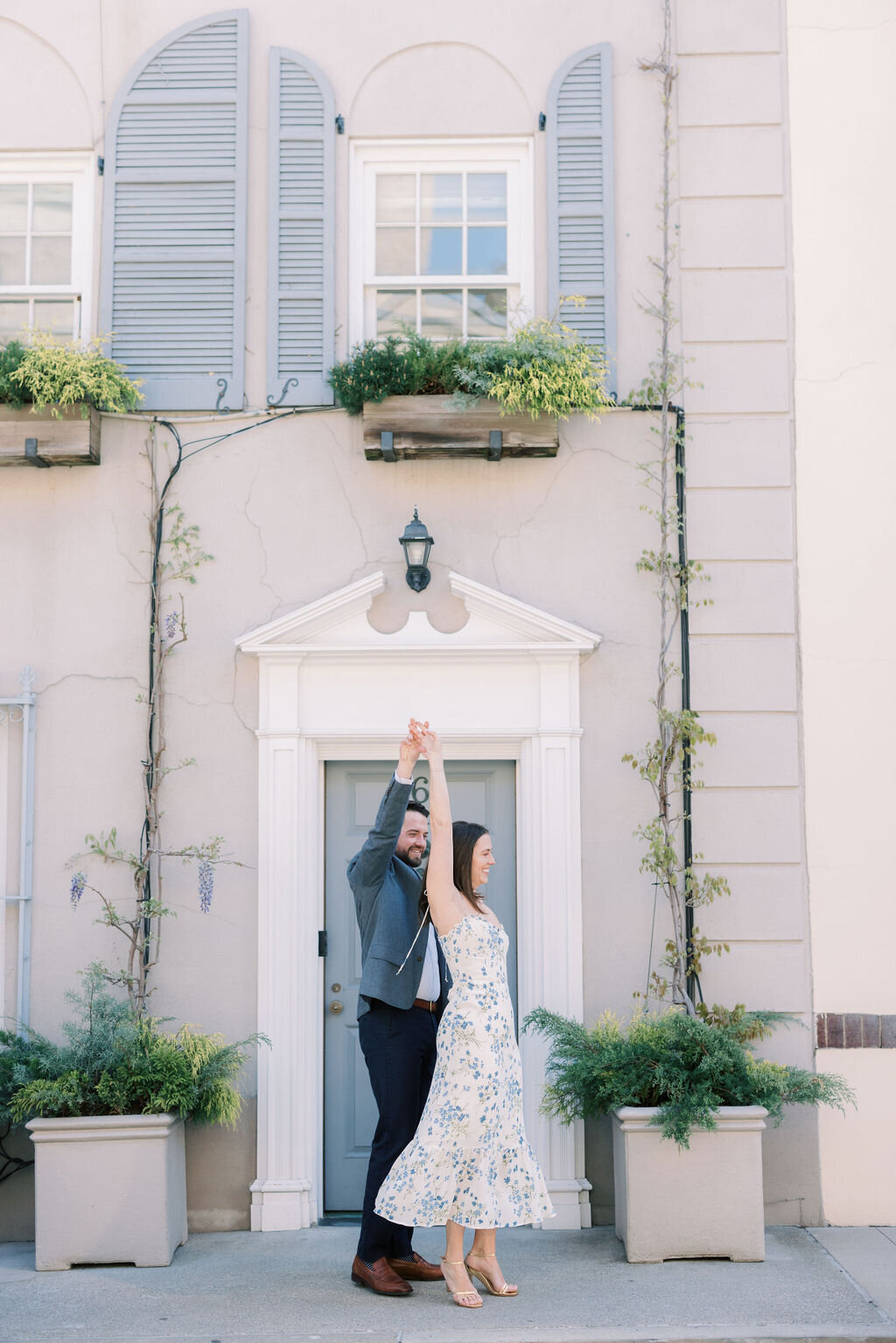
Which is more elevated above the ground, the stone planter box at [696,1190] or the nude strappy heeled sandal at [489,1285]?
the stone planter box at [696,1190]

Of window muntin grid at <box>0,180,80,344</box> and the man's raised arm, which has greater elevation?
window muntin grid at <box>0,180,80,344</box>

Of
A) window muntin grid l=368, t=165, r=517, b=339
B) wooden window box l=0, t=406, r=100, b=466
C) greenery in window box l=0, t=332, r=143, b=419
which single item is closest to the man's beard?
wooden window box l=0, t=406, r=100, b=466

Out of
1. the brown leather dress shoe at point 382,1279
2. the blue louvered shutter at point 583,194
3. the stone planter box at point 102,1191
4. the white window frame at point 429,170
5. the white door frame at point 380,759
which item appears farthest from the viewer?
the white window frame at point 429,170

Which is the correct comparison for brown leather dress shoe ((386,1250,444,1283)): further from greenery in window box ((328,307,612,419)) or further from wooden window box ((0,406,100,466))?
wooden window box ((0,406,100,466))

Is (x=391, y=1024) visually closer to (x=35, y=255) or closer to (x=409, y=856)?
(x=409, y=856)

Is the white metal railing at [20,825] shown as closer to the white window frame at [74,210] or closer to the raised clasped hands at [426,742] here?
the white window frame at [74,210]

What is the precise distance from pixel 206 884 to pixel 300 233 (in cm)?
318

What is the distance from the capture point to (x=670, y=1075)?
Result: 5.17m

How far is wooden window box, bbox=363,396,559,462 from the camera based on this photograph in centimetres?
591

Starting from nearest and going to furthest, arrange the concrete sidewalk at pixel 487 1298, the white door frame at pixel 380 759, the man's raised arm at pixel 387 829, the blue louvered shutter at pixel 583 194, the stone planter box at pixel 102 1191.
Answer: the concrete sidewalk at pixel 487 1298 → the man's raised arm at pixel 387 829 → the stone planter box at pixel 102 1191 → the white door frame at pixel 380 759 → the blue louvered shutter at pixel 583 194

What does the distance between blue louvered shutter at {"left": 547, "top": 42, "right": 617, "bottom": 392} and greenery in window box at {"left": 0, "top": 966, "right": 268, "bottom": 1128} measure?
3.77 meters

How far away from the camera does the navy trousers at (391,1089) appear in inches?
188

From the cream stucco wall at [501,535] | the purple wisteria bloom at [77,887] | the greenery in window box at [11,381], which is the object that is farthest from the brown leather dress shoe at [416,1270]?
the greenery in window box at [11,381]

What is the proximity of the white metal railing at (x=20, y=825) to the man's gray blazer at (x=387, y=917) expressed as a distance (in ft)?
6.05
